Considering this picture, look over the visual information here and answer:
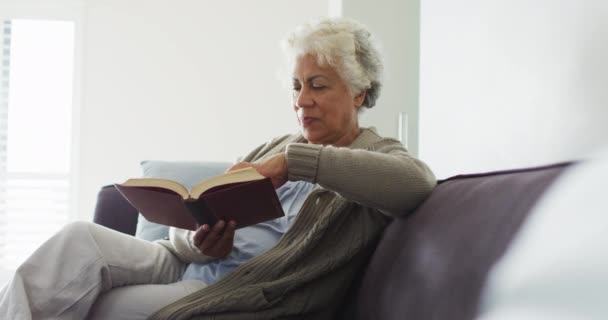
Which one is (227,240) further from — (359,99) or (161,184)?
(359,99)

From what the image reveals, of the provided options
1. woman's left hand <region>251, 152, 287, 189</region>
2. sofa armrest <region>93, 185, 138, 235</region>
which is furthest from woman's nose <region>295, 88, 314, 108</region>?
sofa armrest <region>93, 185, 138, 235</region>

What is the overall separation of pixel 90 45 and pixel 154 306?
357 centimetres

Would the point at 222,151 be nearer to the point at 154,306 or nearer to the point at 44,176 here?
the point at 44,176

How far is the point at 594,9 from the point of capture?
1.25 meters

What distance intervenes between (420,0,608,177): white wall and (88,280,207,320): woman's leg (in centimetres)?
88

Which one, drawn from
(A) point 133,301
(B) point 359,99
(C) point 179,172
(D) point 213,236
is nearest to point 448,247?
(D) point 213,236

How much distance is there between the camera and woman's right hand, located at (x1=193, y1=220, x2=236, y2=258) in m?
1.56

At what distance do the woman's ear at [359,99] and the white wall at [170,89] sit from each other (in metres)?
2.78

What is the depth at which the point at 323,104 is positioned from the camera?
1892 mm

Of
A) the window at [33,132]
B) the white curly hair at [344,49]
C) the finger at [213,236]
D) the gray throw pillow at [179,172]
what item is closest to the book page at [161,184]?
the finger at [213,236]

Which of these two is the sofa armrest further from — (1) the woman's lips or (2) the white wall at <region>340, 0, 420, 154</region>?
(2) the white wall at <region>340, 0, 420, 154</region>

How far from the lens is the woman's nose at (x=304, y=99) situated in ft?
6.21

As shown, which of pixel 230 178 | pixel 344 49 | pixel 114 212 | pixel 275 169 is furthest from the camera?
pixel 114 212

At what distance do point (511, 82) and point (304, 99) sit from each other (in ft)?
1.79
